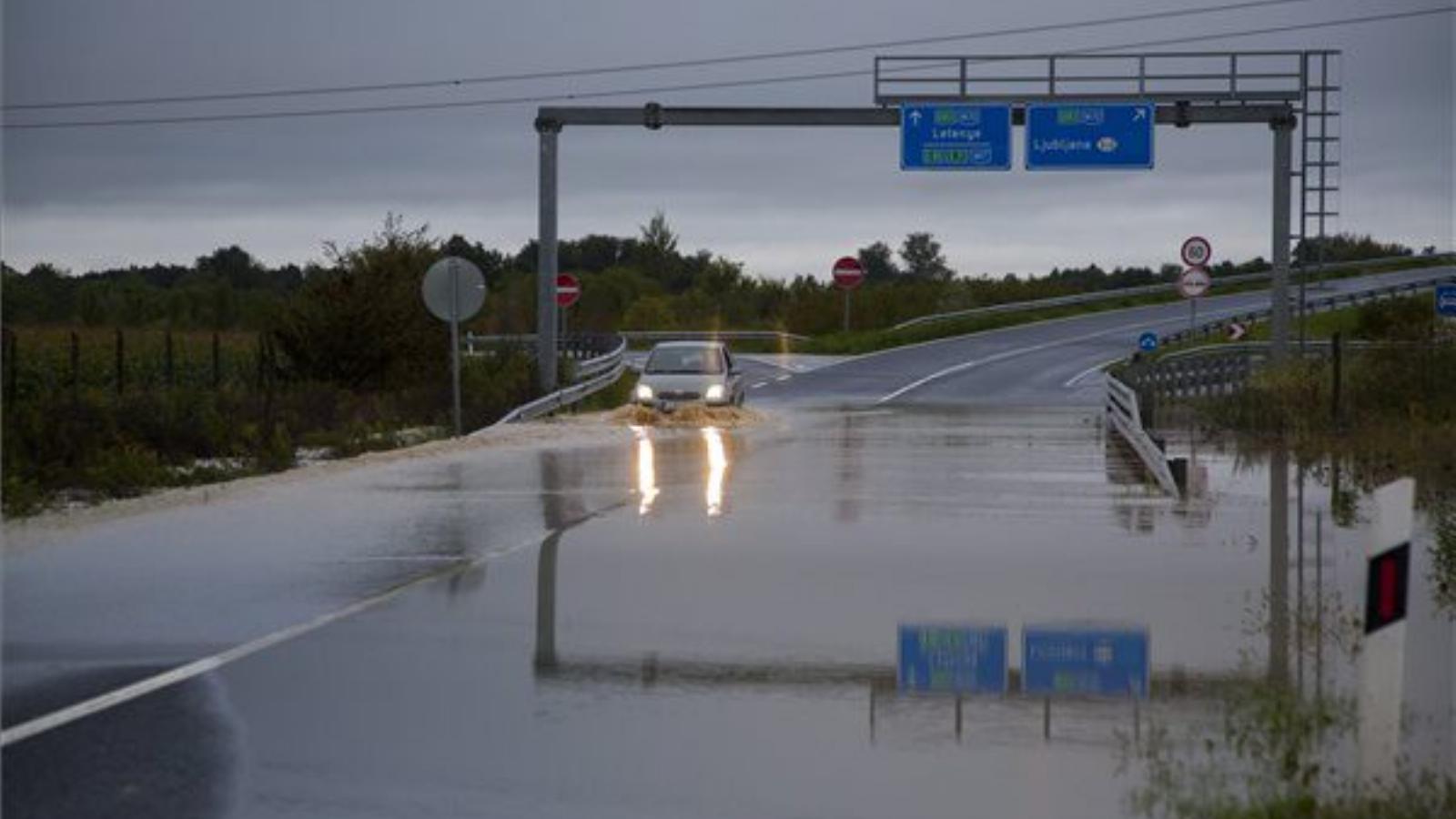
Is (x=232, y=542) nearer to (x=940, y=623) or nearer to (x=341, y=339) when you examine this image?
(x=940, y=623)

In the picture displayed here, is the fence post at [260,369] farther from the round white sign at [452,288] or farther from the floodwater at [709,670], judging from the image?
the floodwater at [709,670]

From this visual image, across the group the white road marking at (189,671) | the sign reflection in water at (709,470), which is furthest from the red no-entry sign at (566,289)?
the white road marking at (189,671)

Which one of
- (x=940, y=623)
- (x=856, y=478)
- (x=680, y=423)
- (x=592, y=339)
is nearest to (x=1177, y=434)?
(x=680, y=423)

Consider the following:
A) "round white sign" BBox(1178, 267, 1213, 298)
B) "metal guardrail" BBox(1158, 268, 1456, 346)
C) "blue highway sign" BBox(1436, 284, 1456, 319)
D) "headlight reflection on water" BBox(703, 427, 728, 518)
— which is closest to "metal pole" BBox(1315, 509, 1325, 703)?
"headlight reflection on water" BBox(703, 427, 728, 518)

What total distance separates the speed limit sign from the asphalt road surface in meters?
22.9

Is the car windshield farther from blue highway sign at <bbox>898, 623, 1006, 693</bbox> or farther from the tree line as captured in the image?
blue highway sign at <bbox>898, 623, 1006, 693</bbox>

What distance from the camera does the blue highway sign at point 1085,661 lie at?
1102cm

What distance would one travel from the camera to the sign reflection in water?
22.2m

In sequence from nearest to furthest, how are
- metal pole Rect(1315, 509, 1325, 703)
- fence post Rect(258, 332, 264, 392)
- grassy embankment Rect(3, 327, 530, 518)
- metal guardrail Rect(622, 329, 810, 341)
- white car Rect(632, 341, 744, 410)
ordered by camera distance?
metal pole Rect(1315, 509, 1325, 703) → grassy embankment Rect(3, 327, 530, 518) → fence post Rect(258, 332, 264, 392) → white car Rect(632, 341, 744, 410) → metal guardrail Rect(622, 329, 810, 341)

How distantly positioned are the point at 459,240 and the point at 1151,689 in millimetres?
98055

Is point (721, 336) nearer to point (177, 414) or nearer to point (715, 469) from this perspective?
point (177, 414)

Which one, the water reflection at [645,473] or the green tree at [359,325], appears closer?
the water reflection at [645,473]

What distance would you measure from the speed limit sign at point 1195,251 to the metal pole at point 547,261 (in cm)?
1470

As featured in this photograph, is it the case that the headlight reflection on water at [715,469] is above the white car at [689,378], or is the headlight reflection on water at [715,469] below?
below
